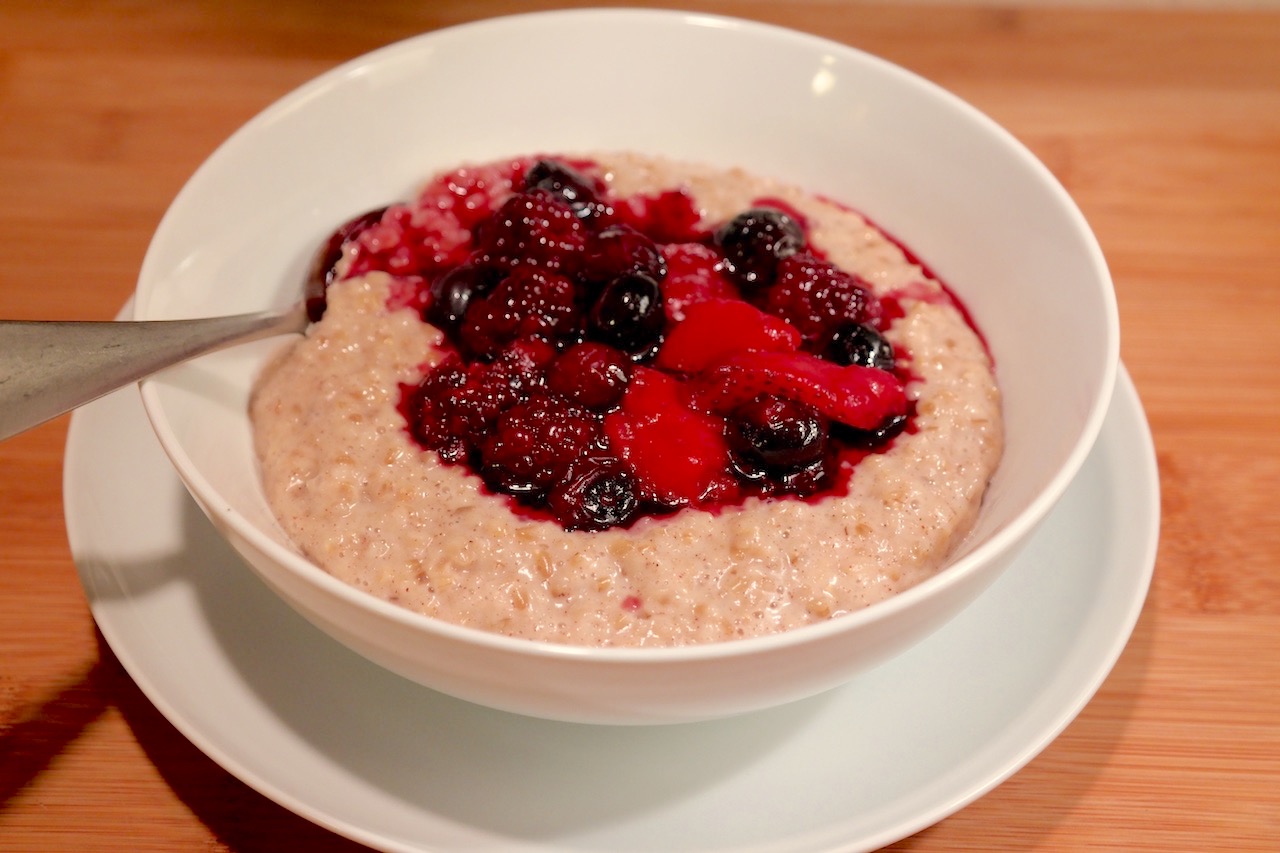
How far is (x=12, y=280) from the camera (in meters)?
2.64

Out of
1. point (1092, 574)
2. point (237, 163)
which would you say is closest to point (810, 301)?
point (1092, 574)

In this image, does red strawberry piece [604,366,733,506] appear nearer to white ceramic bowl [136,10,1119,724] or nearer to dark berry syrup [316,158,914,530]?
dark berry syrup [316,158,914,530]

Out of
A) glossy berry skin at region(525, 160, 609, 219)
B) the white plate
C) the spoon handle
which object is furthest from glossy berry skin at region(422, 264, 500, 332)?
the white plate

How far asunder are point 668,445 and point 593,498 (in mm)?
162

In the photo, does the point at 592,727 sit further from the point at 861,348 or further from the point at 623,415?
the point at 861,348

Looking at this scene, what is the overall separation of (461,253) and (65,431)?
0.87 m

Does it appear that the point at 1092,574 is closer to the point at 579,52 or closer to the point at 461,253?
the point at 461,253

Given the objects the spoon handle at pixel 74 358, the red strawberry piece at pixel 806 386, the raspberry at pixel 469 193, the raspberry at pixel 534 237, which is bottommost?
the red strawberry piece at pixel 806 386

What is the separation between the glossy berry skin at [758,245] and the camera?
2.15 meters

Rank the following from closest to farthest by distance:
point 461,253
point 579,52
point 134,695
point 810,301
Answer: point 134,695 → point 810,301 → point 461,253 → point 579,52

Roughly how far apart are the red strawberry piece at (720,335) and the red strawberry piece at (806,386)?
0.13 ft

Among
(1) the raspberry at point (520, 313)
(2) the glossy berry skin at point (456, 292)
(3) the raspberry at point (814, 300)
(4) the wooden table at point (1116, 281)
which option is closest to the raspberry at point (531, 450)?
(1) the raspberry at point (520, 313)

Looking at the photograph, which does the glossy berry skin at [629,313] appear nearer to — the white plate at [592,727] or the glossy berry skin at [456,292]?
the glossy berry skin at [456,292]

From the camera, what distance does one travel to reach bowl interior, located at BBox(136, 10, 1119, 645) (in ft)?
6.10
